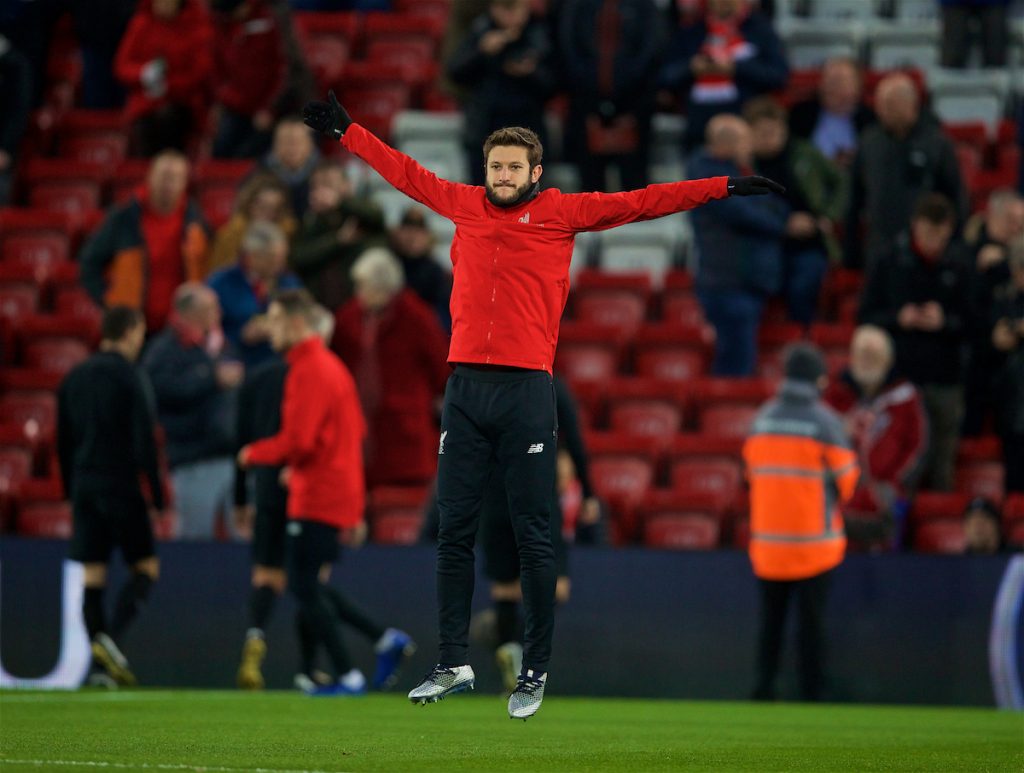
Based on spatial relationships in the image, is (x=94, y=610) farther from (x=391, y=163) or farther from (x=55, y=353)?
(x=391, y=163)

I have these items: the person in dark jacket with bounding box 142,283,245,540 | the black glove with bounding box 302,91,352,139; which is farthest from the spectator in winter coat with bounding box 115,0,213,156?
the black glove with bounding box 302,91,352,139

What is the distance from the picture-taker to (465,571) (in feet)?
23.1

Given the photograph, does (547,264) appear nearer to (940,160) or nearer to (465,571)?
(465,571)

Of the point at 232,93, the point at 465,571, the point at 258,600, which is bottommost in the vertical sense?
the point at 258,600

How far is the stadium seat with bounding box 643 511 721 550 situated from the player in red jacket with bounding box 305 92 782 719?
16.6 ft

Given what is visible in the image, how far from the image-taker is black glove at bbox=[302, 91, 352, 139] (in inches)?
283

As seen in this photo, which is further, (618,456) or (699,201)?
(618,456)

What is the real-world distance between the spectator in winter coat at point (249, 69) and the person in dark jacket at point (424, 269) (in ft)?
7.39

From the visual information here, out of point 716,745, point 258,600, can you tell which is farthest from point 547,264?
point 258,600

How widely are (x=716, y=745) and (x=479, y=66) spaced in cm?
757

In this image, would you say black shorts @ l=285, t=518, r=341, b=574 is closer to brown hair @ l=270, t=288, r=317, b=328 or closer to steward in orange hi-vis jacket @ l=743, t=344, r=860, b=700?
brown hair @ l=270, t=288, r=317, b=328

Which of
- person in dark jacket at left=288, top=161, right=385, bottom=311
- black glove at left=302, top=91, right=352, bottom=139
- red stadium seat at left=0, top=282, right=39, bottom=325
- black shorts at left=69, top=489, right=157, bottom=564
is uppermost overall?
black glove at left=302, top=91, right=352, bottom=139

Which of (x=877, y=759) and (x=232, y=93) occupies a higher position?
(x=232, y=93)

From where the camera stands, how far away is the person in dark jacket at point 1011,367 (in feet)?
38.6
